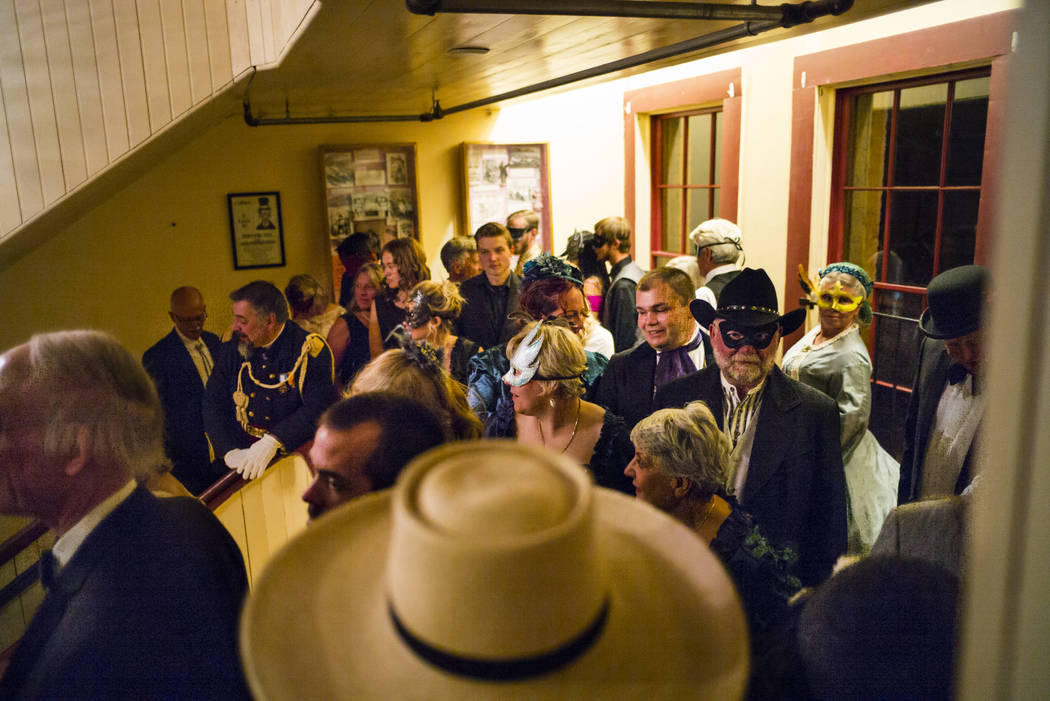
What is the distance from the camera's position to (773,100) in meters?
4.13

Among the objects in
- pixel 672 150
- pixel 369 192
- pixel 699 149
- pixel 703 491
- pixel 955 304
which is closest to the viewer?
pixel 703 491

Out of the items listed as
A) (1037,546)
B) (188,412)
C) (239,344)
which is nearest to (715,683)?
(1037,546)

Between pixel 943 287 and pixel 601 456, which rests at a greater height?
pixel 943 287

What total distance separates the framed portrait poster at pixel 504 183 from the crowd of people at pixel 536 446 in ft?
7.18

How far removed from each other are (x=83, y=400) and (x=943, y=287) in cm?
208

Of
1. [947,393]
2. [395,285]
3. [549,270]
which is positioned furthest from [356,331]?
[947,393]

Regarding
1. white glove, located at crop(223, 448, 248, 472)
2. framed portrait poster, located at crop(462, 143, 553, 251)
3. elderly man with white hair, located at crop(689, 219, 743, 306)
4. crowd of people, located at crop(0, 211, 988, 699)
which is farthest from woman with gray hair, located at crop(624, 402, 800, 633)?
framed portrait poster, located at crop(462, 143, 553, 251)

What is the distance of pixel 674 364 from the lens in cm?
260

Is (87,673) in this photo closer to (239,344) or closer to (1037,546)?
(1037,546)

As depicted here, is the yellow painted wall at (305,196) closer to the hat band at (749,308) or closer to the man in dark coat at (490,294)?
the man in dark coat at (490,294)

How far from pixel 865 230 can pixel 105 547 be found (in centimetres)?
390

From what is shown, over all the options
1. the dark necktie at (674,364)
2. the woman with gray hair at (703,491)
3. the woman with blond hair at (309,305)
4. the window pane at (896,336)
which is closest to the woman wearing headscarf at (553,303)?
the dark necktie at (674,364)

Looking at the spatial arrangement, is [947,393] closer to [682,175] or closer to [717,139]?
[717,139]

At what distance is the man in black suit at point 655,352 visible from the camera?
2551 mm
